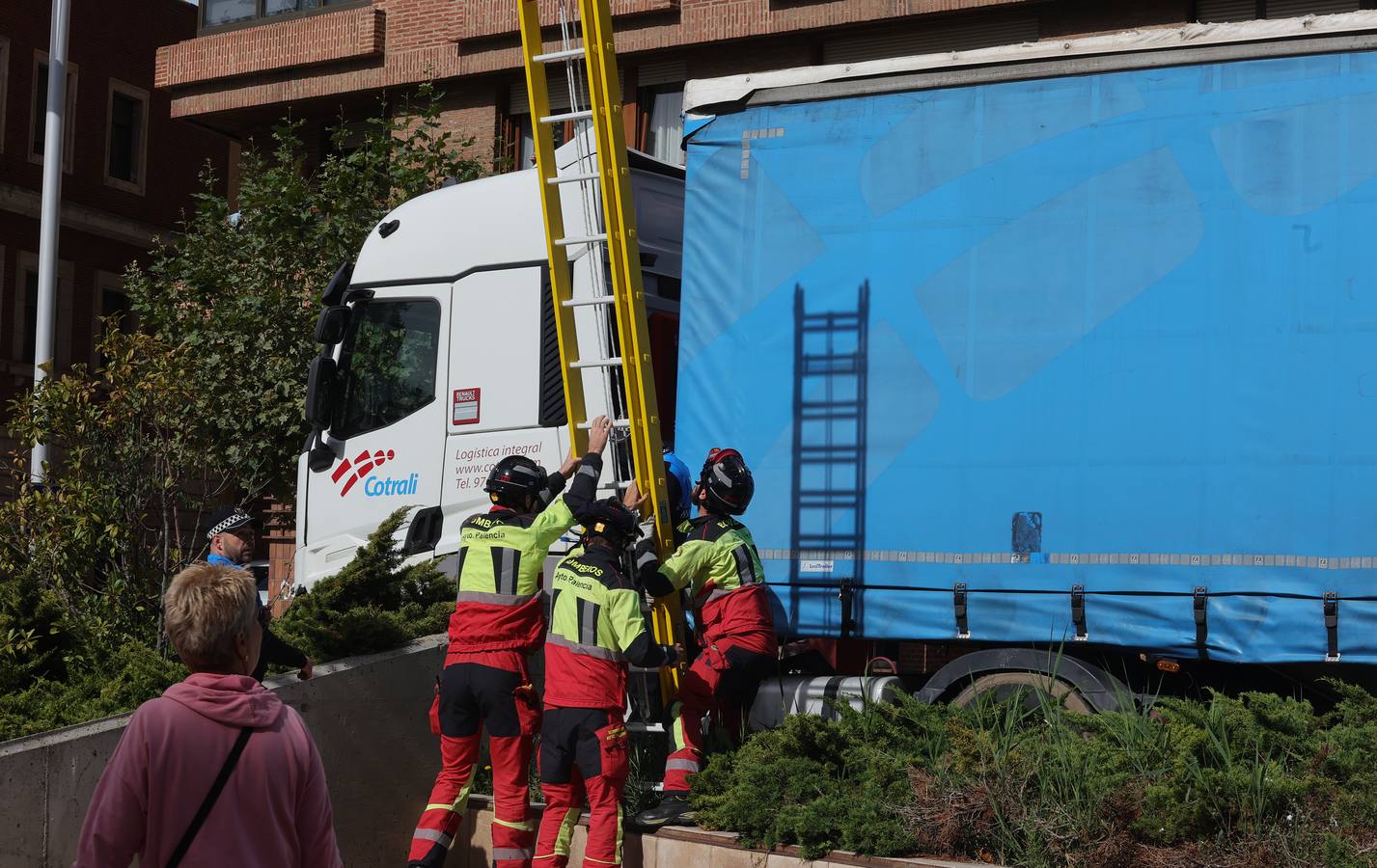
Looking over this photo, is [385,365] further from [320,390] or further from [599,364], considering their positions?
[599,364]

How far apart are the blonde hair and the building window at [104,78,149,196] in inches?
1164

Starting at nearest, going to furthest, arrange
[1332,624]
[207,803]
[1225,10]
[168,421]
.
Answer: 1. [207,803]
2. [1332,624]
3. [168,421]
4. [1225,10]

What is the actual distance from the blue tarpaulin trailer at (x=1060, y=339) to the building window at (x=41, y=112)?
24.6 m

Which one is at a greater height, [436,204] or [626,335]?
[436,204]

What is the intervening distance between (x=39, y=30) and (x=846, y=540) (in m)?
26.7

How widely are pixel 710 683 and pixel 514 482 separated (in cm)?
140

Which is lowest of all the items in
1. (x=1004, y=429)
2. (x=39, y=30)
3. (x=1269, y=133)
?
(x=1004, y=429)

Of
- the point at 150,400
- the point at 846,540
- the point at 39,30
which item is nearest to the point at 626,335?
the point at 846,540

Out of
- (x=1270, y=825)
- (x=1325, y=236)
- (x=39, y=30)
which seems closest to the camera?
(x=1270, y=825)

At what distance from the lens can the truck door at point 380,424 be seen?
9445 mm

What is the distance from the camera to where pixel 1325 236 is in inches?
272

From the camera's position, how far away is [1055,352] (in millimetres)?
7355

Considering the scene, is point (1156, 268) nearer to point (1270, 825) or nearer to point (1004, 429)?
point (1004, 429)

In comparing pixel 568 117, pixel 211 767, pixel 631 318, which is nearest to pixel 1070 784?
pixel 631 318
